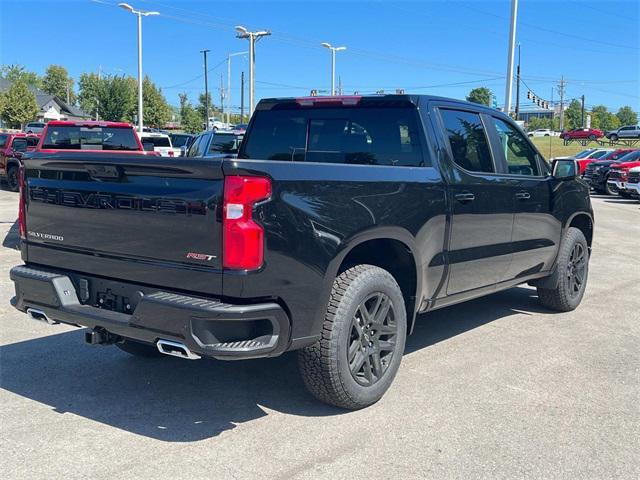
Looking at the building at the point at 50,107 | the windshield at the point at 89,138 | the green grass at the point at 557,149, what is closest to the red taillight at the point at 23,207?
the windshield at the point at 89,138

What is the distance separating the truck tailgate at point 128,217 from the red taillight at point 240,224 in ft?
0.15

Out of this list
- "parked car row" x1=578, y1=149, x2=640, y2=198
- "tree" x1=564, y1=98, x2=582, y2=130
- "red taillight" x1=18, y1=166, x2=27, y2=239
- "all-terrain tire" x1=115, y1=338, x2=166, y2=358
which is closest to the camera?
"red taillight" x1=18, y1=166, x2=27, y2=239

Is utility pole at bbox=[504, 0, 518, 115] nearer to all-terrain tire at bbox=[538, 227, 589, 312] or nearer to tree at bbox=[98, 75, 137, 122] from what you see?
all-terrain tire at bbox=[538, 227, 589, 312]

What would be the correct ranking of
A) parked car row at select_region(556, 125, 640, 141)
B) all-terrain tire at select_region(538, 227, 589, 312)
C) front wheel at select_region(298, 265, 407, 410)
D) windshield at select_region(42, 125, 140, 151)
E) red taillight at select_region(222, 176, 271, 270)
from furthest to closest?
parked car row at select_region(556, 125, 640, 141), windshield at select_region(42, 125, 140, 151), all-terrain tire at select_region(538, 227, 589, 312), front wheel at select_region(298, 265, 407, 410), red taillight at select_region(222, 176, 271, 270)

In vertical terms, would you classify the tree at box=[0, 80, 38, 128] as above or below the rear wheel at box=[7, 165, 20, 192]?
above

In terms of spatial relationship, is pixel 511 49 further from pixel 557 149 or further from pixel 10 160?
pixel 557 149

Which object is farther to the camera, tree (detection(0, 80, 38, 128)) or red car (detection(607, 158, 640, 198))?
tree (detection(0, 80, 38, 128))

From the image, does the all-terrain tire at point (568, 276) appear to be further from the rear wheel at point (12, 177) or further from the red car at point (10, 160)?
the rear wheel at point (12, 177)

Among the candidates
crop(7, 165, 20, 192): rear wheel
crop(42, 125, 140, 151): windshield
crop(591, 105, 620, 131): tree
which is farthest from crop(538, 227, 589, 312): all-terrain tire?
crop(591, 105, 620, 131): tree

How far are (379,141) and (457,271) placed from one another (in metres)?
1.14

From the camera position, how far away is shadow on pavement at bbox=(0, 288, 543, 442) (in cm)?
400

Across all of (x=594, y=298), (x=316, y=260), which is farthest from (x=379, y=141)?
(x=594, y=298)

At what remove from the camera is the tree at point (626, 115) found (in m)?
146

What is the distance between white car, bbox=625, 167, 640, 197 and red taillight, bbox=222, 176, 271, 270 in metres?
22.0
